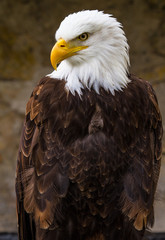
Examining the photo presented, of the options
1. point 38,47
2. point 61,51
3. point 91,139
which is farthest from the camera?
point 38,47

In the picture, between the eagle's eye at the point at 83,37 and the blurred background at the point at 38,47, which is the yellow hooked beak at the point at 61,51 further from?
the blurred background at the point at 38,47

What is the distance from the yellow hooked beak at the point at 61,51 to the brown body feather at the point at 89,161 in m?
0.18

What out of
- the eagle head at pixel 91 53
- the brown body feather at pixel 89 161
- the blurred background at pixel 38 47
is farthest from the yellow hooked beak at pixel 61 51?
the blurred background at pixel 38 47

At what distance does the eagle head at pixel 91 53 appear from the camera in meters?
2.50

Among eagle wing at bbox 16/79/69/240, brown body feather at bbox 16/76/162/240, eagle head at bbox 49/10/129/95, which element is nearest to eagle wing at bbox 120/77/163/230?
brown body feather at bbox 16/76/162/240

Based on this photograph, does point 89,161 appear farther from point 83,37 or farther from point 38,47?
point 38,47

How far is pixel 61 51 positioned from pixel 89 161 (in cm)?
56

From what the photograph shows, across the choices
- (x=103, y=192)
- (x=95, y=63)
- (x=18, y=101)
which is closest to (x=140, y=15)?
(x=18, y=101)

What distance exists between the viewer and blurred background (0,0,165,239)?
161 inches

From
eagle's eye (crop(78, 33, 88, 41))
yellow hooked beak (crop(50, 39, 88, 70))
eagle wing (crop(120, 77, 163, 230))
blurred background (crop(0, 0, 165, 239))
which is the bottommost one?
eagle wing (crop(120, 77, 163, 230))

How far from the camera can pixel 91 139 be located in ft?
8.56

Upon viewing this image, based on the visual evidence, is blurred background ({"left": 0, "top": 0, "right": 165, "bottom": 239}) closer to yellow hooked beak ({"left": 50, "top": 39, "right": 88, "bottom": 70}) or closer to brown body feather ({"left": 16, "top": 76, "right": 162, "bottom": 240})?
brown body feather ({"left": 16, "top": 76, "right": 162, "bottom": 240})

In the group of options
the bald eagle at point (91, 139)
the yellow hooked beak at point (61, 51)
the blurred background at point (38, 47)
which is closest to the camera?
the yellow hooked beak at point (61, 51)

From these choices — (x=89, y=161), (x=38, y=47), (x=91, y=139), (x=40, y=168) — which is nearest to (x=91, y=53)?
(x=91, y=139)
